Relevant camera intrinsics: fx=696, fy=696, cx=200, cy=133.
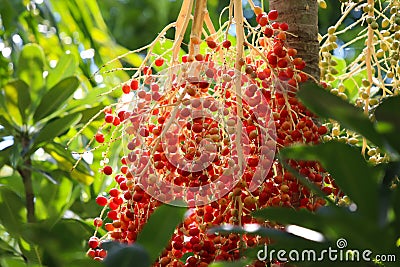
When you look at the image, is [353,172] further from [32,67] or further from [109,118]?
[32,67]

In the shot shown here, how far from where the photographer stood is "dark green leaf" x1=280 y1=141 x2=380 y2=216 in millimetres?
369

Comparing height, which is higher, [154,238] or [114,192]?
[114,192]

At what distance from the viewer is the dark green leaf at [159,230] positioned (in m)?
0.42

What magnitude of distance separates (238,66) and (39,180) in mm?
712

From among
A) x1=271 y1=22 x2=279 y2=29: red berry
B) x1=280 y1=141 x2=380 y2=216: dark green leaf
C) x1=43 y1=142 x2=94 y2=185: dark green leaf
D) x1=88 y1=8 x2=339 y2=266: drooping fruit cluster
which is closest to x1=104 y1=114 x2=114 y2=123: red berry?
x1=88 y1=8 x2=339 y2=266: drooping fruit cluster

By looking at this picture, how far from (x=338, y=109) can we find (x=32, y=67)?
0.91m

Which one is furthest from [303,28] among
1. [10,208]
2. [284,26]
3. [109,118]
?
[10,208]

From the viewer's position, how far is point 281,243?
0.43 m

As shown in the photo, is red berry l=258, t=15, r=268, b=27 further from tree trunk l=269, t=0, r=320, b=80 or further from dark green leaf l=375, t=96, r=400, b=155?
dark green leaf l=375, t=96, r=400, b=155

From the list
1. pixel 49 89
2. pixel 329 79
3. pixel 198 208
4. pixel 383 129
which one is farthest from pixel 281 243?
pixel 49 89

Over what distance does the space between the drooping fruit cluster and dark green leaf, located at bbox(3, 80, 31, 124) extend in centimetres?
39

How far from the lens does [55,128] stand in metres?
1.11

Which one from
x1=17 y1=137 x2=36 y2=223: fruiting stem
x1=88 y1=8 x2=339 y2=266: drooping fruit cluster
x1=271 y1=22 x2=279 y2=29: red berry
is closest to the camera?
x1=88 y1=8 x2=339 y2=266: drooping fruit cluster

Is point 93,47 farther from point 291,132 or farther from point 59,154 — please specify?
point 291,132
